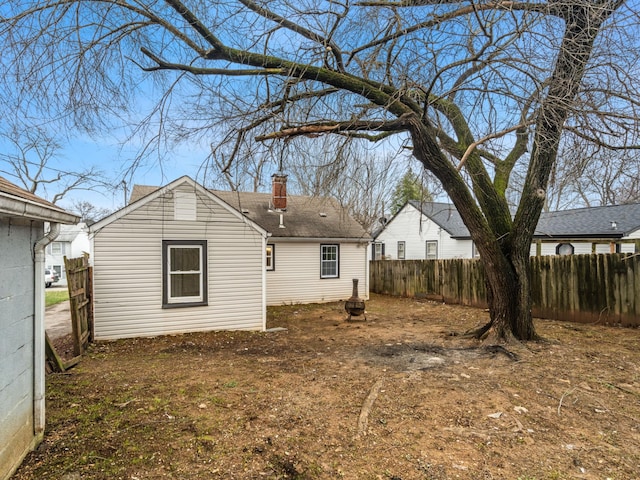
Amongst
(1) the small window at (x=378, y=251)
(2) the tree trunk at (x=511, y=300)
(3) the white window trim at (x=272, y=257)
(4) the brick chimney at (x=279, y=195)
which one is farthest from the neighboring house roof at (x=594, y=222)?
(3) the white window trim at (x=272, y=257)

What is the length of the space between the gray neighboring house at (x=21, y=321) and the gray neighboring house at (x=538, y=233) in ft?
28.3

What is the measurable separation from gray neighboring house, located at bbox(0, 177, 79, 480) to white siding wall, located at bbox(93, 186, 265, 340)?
4472mm

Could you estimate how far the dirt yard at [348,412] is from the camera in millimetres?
2859

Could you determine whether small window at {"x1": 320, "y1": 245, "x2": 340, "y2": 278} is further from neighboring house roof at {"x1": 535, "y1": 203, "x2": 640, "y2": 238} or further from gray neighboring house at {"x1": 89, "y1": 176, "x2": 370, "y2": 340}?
neighboring house roof at {"x1": 535, "y1": 203, "x2": 640, "y2": 238}

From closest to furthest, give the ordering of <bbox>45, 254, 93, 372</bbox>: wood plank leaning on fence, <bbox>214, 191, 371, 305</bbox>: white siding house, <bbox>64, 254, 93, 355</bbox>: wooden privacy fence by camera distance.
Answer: <bbox>45, 254, 93, 372</bbox>: wood plank leaning on fence, <bbox>64, 254, 93, 355</bbox>: wooden privacy fence, <bbox>214, 191, 371, 305</bbox>: white siding house

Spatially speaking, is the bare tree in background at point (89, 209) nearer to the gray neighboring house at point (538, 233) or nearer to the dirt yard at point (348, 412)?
the gray neighboring house at point (538, 233)

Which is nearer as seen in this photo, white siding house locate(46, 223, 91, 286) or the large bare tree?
the large bare tree

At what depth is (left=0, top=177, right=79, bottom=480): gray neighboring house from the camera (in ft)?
8.32

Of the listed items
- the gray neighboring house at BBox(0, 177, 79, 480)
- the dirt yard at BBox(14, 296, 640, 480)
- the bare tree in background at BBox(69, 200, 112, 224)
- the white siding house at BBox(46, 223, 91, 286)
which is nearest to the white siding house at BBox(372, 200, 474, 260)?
the dirt yard at BBox(14, 296, 640, 480)

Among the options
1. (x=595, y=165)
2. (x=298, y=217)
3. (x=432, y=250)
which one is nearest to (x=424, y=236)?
(x=432, y=250)

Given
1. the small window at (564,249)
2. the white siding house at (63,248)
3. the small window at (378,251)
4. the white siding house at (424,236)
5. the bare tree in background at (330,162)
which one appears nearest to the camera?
the bare tree in background at (330,162)

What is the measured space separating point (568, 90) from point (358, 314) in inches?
268

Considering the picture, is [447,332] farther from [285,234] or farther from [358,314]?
[285,234]

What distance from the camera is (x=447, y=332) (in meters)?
7.86
